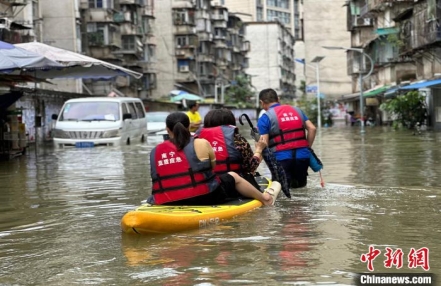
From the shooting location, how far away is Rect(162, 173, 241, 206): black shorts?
8688mm

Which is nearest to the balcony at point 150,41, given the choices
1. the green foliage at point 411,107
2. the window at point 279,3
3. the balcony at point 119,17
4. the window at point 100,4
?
the balcony at point 119,17

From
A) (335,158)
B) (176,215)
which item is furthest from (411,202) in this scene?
(335,158)

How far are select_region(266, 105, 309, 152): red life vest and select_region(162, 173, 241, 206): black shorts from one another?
1.30 metres

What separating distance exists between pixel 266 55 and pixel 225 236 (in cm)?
11670

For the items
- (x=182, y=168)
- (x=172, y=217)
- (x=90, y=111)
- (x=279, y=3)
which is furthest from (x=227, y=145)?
(x=279, y=3)

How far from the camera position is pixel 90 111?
2653cm

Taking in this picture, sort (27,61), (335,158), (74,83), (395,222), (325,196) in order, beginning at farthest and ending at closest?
(74,83)
(335,158)
(27,61)
(325,196)
(395,222)

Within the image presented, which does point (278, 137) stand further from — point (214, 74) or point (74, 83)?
point (214, 74)

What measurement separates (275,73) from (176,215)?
11546 cm

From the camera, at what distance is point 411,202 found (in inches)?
406

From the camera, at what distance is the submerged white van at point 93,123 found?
25719mm

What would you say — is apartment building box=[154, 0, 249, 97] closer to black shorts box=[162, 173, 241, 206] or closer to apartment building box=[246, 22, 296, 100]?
apartment building box=[246, 22, 296, 100]

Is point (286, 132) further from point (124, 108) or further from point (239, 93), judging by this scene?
point (239, 93)

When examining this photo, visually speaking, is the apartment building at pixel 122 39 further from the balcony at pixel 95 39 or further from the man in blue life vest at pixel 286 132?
the man in blue life vest at pixel 286 132
